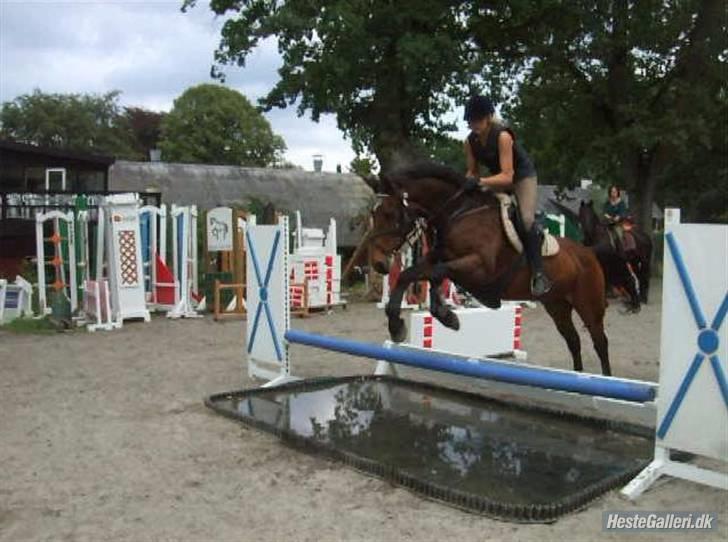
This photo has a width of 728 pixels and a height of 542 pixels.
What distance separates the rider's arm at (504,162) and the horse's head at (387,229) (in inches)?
25.9

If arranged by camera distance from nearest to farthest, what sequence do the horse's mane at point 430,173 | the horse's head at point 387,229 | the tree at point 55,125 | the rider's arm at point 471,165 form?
the horse's head at point 387,229
the horse's mane at point 430,173
the rider's arm at point 471,165
the tree at point 55,125

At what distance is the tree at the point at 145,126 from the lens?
5769 centimetres

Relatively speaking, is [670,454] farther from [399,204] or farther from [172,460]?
[172,460]

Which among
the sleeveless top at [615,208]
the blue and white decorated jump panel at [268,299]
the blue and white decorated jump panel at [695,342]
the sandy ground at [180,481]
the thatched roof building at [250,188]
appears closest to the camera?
the sandy ground at [180,481]

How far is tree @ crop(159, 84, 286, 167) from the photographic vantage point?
53.4 meters

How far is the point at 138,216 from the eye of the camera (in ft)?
39.6

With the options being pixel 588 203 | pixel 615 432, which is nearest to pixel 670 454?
pixel 615 432

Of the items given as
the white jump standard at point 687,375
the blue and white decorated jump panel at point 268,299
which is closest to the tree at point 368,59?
the blue and white decorated jump panel at point 268,299

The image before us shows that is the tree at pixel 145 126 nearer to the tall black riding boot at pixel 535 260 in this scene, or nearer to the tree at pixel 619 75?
the tree at pixel 619 75

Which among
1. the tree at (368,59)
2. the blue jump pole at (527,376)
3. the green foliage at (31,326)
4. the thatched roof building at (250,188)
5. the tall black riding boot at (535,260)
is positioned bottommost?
the green foliage at (31,326)

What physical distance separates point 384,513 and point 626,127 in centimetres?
1975

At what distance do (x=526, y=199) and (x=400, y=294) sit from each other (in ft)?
4.06

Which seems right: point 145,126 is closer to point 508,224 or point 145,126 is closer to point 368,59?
point 368,59

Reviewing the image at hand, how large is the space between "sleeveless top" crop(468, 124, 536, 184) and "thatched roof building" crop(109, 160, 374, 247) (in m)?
18.0
